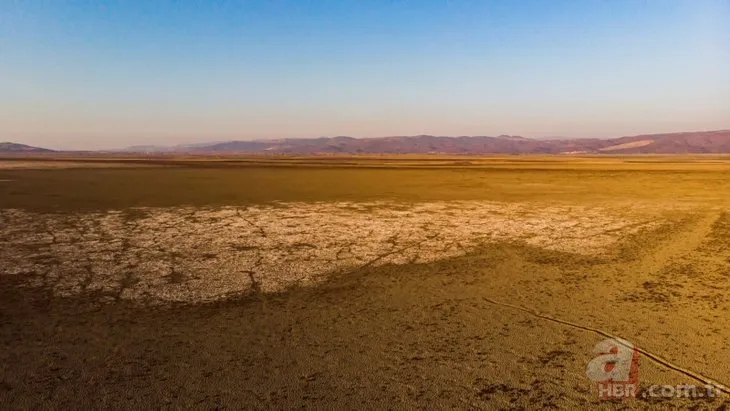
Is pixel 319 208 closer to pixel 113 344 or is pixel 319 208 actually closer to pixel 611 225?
pixel 611 225

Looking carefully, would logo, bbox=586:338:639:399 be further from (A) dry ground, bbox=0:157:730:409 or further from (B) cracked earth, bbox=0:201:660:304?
(B) cracked earth, bbox=0:201:660:304

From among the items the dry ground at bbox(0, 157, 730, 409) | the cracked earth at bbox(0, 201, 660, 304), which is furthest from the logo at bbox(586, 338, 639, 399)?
the cracked earth at bbox(0, 201, 660, 304)

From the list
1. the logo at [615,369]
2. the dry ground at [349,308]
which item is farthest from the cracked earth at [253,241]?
the logo at [615,369]

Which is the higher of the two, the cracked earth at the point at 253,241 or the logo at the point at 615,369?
the cracked earth at the point at 253,241

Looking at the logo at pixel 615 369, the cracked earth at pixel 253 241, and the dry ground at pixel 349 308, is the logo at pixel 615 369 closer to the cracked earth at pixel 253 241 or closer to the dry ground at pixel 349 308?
the dry ground at pixel 349 308

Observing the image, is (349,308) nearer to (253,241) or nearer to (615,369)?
(615,369)

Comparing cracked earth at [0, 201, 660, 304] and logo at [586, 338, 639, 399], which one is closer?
logo at [586, 338, 639, 399]

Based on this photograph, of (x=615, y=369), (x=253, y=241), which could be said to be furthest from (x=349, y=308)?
(x=253, y=241)
